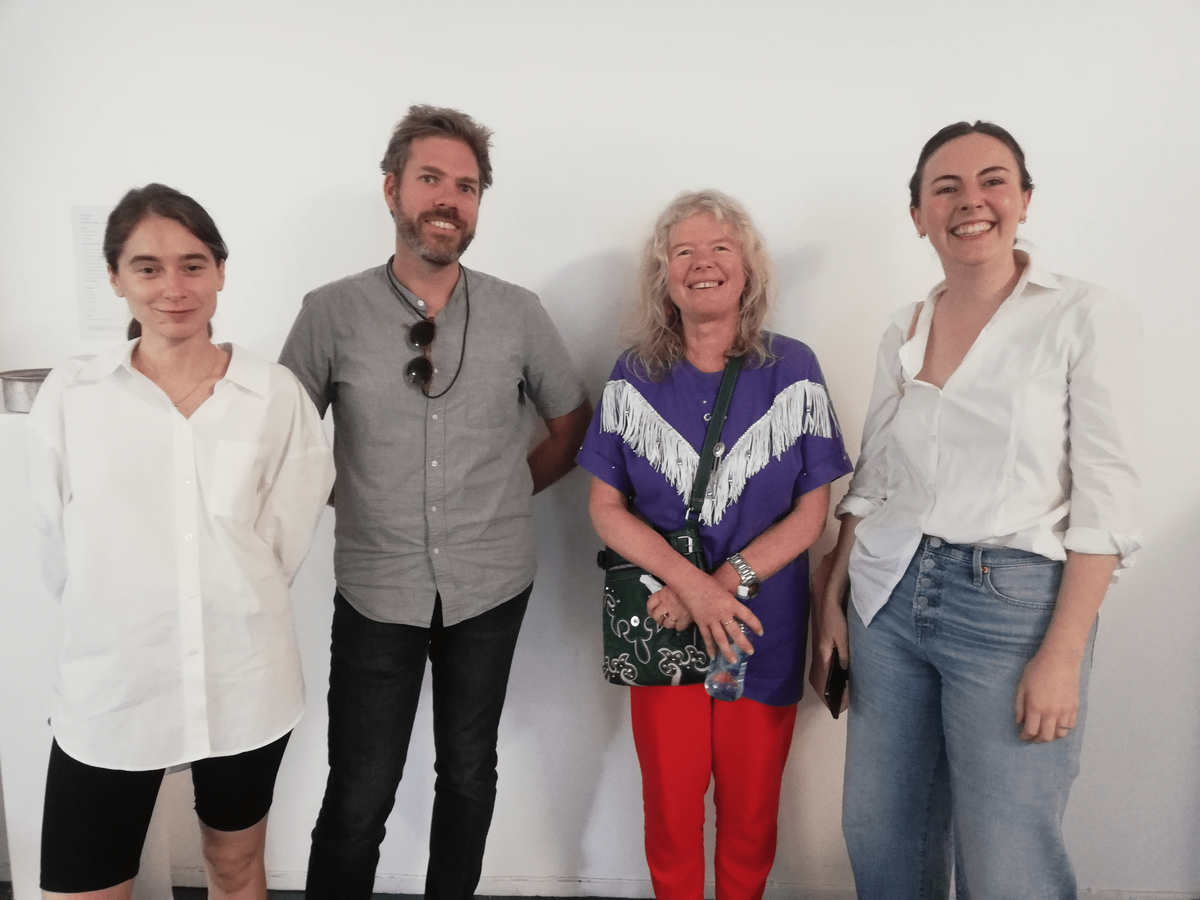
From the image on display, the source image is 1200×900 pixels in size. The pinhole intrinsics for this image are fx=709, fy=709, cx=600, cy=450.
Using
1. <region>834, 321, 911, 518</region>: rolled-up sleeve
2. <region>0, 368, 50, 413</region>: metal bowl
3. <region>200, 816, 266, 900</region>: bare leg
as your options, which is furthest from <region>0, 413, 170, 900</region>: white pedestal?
<region>834, 321, 911, 518</region>: rolled-up sleeve

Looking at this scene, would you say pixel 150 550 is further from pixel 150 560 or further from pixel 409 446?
pixel 409 446

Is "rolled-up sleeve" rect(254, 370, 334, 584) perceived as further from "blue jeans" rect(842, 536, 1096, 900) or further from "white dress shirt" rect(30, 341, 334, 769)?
"blue jeans" rect(842, 536, 1096, 900)

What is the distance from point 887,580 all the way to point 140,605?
52.8 inches

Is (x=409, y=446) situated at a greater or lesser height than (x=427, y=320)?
lesser

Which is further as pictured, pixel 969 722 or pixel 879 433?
pixel 879 433

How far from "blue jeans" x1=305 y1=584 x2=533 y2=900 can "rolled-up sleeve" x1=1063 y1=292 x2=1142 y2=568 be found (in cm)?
112

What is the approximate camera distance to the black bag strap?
4.98 ft

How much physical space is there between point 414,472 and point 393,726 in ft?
1.87

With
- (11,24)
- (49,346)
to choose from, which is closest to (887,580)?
(49,346)

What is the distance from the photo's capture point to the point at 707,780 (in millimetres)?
1655

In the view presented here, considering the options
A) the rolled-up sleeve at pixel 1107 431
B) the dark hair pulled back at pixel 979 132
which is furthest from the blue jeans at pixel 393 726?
the dark hair pulled back at pixel 979 132

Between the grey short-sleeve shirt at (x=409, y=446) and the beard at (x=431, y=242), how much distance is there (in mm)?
104

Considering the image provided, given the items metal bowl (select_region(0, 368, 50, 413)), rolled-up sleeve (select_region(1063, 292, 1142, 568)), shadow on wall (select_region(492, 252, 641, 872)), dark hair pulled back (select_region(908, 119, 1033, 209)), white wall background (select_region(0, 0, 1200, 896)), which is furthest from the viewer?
shadow on wall (select_region(492, 252, 641, 872))

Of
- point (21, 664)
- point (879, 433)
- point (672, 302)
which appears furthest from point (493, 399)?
point (21, 664)
